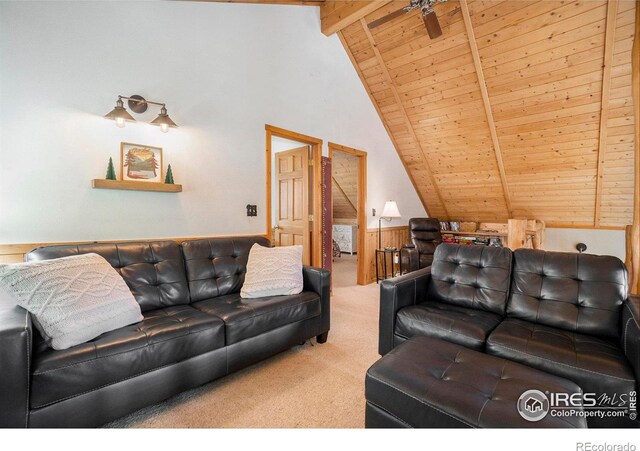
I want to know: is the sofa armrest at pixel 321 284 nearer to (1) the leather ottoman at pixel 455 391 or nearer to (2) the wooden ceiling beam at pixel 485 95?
(1) the leather ottoman at pixel 455 391

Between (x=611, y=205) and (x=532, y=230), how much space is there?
1026 millimetres

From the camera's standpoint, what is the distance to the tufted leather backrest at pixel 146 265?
1.86m

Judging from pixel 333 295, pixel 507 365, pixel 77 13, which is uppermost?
pixel 77 13

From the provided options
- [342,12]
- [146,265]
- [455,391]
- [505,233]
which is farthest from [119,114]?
[505,233]

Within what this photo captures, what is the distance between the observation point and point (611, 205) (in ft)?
13.5

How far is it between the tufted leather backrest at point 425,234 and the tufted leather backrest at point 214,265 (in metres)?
3.38

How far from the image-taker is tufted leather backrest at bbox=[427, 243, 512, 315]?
80.4 inches

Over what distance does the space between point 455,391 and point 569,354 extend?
0.76 m

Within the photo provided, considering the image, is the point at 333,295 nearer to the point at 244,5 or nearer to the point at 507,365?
the point at 507,365

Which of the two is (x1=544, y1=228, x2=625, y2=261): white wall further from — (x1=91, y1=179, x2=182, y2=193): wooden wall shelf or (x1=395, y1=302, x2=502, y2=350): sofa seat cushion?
(x1=91, y1=179, x2=182, y2=193): wooden wall shelf

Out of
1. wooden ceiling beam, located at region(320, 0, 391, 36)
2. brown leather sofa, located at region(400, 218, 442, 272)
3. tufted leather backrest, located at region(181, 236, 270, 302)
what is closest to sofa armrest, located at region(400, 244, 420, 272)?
brown leather sofa, located at region(400, 218, 442, 272)

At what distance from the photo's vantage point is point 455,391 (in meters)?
1.11

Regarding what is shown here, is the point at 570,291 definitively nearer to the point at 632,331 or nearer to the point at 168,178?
the point at 632,331
